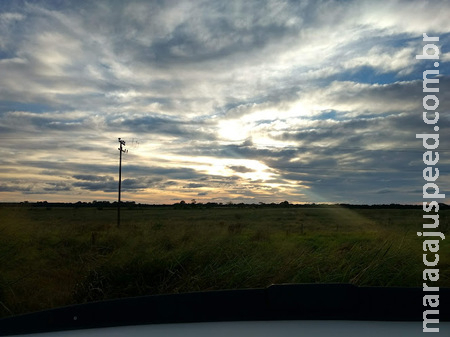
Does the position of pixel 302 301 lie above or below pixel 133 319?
above

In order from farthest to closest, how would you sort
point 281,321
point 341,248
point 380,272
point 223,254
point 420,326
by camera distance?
point 341,248
point 223,254
point 380,272
point 281,321
point 420,326

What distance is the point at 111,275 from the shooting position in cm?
916

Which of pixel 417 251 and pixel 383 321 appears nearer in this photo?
pixel 383 321

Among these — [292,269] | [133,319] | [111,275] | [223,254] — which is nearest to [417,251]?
[292,269]

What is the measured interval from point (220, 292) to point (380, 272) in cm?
724

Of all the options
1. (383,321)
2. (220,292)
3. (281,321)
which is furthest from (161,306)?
(383,321)

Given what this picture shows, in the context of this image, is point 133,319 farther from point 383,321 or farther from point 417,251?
point 417,251

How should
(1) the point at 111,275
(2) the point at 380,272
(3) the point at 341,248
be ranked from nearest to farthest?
1. (2) the point at 380,272
2. (1) the point at 111,275
3. (3) the point at 341,248

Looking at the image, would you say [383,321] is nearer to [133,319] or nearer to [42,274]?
[133,319]

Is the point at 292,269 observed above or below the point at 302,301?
below

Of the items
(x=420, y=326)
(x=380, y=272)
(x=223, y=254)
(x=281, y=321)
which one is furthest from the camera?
(x=223, y=254)

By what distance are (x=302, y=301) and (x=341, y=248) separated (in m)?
9.07

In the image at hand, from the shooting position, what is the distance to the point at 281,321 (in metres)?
2.17

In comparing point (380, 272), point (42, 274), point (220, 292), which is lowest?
point (42, 274)
